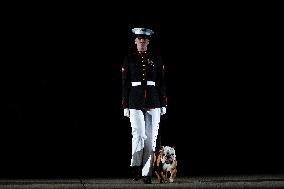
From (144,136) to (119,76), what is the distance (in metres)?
8.12

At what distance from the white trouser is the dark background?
5.82m

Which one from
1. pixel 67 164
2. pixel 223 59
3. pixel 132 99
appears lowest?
pixel 67 164

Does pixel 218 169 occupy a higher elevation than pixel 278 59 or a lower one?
lower

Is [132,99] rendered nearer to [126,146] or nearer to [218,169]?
[218,169]

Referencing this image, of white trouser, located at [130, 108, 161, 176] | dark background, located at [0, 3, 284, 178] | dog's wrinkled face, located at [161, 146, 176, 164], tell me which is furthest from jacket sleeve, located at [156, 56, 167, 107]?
dark background, located at [0, 3, 284, 178]

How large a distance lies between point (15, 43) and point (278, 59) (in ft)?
20.2

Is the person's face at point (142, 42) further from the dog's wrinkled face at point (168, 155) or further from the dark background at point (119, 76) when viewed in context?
the dark background at point (119, 76)

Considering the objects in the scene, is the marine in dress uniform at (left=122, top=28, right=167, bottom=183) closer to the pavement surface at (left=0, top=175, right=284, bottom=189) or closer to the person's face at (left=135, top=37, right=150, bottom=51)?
the person's face at (left=135, top=37, right=150, bottom=51)

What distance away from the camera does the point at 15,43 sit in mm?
19594

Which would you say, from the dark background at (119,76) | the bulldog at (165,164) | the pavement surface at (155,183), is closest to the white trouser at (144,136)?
the bulldog at (165,164)

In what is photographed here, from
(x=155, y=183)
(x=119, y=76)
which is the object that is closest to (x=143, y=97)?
(x=155, y=183)

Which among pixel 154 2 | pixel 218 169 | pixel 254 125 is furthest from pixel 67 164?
pixel 254 125

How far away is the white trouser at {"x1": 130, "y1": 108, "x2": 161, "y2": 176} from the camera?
11898mm

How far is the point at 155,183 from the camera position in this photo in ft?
38.5
